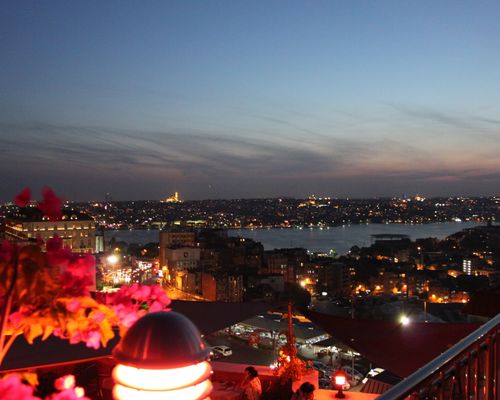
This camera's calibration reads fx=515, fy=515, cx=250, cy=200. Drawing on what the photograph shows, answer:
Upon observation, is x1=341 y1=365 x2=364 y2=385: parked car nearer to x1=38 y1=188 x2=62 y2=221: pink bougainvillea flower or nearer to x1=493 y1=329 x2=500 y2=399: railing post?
x1=493 y1=329 x2=500 y2=399: railing post

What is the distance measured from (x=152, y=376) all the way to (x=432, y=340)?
4.30 metres

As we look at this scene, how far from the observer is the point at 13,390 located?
115cm

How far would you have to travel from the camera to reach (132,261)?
48.8 m

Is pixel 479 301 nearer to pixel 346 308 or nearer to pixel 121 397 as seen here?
pixel 121 397

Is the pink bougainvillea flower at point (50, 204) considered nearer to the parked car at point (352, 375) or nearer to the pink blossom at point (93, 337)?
the pink blossom at point (93, 337)

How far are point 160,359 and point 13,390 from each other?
36 cm

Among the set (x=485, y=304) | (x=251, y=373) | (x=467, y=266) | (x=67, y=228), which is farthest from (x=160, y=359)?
(x=467, y=266)

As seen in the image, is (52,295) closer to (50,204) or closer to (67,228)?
(50,204)

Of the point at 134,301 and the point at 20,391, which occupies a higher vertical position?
the point at 134,301

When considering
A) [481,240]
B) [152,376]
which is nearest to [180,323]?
[152,376]

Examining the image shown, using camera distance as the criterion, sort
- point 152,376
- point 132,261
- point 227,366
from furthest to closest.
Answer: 1. point 132,261
2. point 227,366
3. point 152,376

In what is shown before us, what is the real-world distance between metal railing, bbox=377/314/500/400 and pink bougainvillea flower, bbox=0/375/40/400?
0.81 m

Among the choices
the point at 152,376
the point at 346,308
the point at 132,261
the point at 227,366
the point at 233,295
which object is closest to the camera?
the point at 152,376

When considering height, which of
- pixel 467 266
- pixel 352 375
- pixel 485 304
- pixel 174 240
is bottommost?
pixel 352 375
